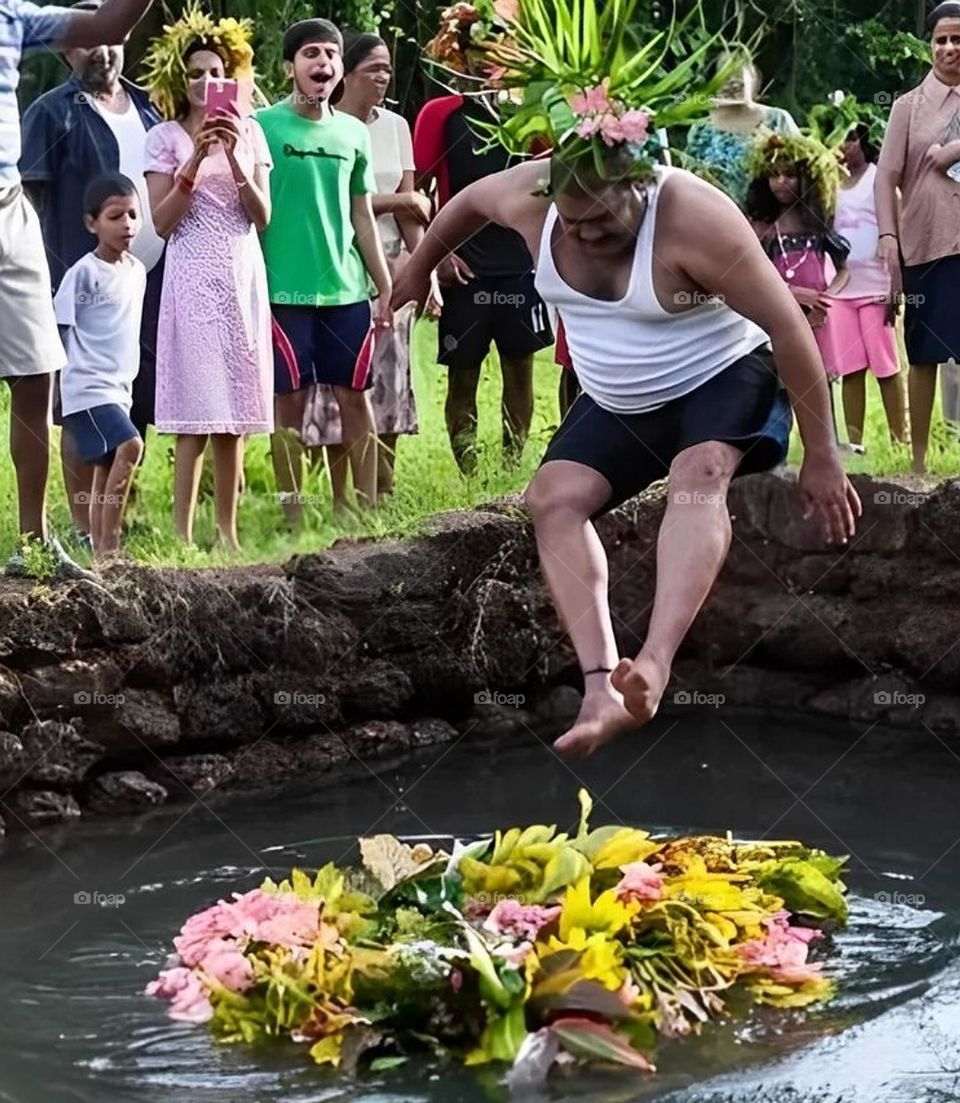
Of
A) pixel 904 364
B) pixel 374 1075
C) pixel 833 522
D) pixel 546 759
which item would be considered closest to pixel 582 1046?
pixel 374 1075

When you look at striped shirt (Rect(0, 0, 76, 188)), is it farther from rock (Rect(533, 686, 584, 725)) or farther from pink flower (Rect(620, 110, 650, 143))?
rock (Rect(533, 686, 584, 725))

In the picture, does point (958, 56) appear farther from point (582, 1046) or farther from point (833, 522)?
point (582, 1046)

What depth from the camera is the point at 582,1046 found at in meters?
6.64

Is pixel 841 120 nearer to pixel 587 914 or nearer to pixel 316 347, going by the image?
pixel 316 347

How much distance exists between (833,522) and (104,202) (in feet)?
13.6

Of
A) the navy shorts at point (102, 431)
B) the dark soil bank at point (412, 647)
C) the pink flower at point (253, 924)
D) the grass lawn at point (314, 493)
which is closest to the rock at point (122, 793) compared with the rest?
the dark soil bank at point (412, 647)

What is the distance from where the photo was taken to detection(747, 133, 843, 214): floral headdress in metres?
10.5

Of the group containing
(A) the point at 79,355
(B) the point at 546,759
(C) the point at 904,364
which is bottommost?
(B) the point at 546,759

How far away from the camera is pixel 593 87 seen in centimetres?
615

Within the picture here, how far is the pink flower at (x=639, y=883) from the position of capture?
732cm

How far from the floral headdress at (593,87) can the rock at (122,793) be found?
398cm

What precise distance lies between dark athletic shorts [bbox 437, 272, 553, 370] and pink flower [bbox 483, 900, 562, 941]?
151 inches

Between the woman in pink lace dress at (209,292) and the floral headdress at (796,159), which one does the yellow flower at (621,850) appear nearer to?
the woman in pink lace dress at (209,292)

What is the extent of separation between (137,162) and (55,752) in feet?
8.05
